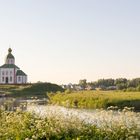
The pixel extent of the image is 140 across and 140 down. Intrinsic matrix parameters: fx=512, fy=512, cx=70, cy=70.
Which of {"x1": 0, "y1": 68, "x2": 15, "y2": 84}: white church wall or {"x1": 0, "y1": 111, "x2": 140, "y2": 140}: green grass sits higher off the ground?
{"x1": 0, "y1": 68, "x2": 15, "y2": 84}: white church wall

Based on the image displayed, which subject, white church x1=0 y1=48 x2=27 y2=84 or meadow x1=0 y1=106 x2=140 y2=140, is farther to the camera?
white church x1=0 y1=48 x2=27 y2=84

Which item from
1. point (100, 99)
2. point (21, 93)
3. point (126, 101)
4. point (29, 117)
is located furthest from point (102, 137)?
point (21, 93)

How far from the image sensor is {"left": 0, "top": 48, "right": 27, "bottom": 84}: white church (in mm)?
149000

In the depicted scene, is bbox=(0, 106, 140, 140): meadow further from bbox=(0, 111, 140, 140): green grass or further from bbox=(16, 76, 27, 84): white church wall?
bbox=(16, 76, 27, 84): white church wall

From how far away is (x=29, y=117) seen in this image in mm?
20844

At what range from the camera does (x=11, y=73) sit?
149000 mm

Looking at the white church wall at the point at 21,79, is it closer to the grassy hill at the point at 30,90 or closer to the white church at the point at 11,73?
the white church at the point at 11,73

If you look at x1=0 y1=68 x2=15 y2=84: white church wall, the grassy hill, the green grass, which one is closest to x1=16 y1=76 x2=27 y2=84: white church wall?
x1=0 y1=68 x2=15 y2=84: white church wall

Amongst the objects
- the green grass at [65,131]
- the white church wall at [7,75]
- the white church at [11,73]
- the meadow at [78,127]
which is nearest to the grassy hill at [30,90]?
the white church at [11,73]

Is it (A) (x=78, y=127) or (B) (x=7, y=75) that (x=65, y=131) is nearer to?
(A) (x=78, y=127)

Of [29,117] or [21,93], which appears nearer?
[29,117]

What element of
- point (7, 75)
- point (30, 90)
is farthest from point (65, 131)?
point (7, 75)

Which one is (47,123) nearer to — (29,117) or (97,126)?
(97,126)

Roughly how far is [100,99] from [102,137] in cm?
4195
